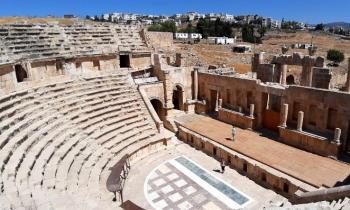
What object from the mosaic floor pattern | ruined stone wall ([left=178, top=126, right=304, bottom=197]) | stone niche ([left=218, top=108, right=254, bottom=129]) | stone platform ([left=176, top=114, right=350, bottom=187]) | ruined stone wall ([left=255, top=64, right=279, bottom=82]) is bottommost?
the mosaic floor pattern

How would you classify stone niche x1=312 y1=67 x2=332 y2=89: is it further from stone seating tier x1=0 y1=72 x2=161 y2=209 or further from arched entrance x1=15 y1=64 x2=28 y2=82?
arched entrance x1=15 y1=64 x2=28 y2=82

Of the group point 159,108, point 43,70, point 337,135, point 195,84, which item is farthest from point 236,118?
point 43,70

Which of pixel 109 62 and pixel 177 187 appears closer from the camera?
pixel 177 187

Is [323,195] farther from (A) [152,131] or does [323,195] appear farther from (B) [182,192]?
(A) [152,131]

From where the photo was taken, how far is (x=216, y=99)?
2147 centimetres

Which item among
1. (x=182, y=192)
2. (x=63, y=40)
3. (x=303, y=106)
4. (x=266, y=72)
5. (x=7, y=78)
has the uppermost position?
(x=63, y=40)

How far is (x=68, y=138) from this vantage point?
45.0 ft

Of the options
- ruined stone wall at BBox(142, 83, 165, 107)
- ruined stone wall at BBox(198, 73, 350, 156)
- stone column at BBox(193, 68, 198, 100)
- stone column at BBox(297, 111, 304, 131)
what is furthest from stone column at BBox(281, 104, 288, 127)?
ruined stone wall at BBox(142, 83, 165, 107)

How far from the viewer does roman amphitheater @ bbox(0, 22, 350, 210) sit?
1119 cm

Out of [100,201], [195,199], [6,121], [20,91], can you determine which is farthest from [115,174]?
[20,91]

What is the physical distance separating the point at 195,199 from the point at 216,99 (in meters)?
10.1

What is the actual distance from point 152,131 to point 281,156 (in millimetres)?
7555

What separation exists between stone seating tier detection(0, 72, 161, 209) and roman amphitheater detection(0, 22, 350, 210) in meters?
0.06

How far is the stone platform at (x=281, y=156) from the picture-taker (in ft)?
41.1
